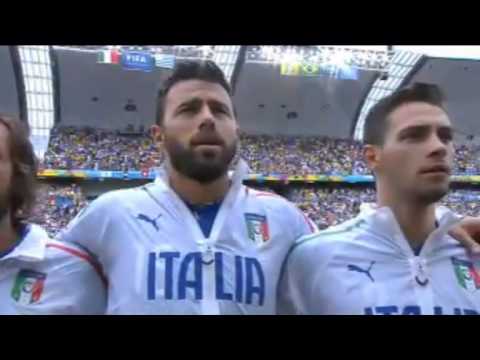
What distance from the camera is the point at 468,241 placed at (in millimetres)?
1827

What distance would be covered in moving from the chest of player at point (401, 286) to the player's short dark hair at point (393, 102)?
41cm

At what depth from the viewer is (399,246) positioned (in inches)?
71.4

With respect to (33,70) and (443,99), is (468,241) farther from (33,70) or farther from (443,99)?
(33,70)

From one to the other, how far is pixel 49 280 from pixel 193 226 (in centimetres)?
48

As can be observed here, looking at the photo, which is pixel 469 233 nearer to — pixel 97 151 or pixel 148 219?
pixel 148 219

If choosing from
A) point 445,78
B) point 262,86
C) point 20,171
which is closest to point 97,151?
point 262,86

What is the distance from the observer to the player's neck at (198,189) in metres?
1.86

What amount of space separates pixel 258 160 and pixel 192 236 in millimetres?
19888

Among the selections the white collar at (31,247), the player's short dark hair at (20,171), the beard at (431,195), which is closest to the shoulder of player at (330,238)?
the beard at (431,195)

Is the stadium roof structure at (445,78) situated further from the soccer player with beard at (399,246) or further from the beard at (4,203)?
the beard at (4,203)
